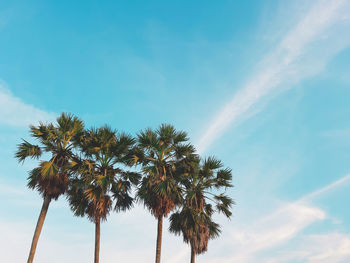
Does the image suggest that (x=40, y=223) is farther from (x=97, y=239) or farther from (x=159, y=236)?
(x=159, y=236)

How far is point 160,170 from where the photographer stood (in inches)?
1047

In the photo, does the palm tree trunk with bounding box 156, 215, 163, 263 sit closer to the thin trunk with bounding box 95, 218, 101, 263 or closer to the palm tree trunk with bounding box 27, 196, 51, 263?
the thin trunk with bounding box 95, 218, 101, 263

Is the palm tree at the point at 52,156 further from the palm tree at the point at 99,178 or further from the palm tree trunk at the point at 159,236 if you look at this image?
the palm tree trunk at the point at 159,236

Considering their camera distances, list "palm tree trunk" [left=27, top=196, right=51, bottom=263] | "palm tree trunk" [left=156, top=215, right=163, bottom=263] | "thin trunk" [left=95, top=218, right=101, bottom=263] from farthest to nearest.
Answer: "thin trunk" [left=95, top=218, right=101, bottom=263] < "palm tree trunk" [left=27, top=196, right=51, bottom=263] < "palm tree trunk" [left=156, top=215, right=163, bottom=263]

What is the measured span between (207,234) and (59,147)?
1314cm

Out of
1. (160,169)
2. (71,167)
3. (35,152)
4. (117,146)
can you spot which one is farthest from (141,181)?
(35,152)

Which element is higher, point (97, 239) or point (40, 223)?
point (40, 223)

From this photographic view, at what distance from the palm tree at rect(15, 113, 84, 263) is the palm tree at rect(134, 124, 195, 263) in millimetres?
5361

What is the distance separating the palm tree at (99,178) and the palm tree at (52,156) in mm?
838

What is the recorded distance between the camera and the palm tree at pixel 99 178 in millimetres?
25969

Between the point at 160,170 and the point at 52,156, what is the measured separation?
8.28 m

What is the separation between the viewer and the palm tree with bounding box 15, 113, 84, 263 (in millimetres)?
25969

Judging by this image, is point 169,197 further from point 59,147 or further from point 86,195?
point 59,147

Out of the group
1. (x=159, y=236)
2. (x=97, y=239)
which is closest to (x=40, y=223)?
(x=97, y=239)
